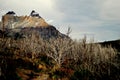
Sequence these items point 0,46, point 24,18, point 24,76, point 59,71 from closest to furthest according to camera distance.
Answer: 1. point 24,76
2. point 59,71
3. point 0,46
4. point 24,18

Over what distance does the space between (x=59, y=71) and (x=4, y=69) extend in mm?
8076

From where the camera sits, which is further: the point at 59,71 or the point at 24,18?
the point at 24,18

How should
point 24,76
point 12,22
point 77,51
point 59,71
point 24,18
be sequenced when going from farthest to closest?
point 24,18
point 12,22
point 77,51
point 59,71
point 24,76

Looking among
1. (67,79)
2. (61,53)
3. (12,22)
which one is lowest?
(67,79)

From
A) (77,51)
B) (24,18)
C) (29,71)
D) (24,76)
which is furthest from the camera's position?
(24,18)

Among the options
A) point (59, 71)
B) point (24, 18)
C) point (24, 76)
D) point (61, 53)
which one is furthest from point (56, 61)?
point (24, 18)

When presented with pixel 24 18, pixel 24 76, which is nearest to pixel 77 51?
pixel 24 76

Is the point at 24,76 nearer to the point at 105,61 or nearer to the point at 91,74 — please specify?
the point at 91,74

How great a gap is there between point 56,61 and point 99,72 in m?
6.74

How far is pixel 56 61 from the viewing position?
35.9 meters

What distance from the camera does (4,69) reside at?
26453 mm

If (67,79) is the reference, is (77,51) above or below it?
above

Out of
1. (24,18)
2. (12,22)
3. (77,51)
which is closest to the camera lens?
(77,51)

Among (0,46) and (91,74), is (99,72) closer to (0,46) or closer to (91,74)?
(91,74)
